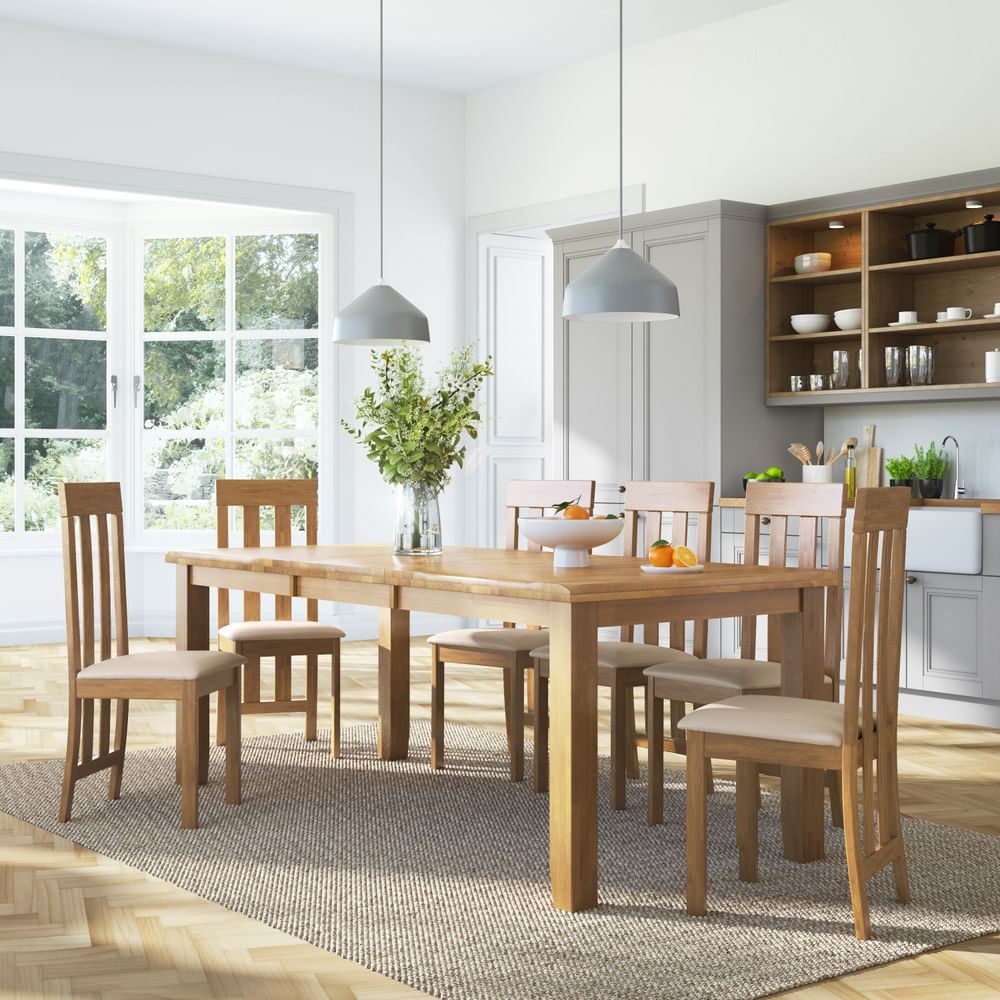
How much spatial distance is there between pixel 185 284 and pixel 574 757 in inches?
224

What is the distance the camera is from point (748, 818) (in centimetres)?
322

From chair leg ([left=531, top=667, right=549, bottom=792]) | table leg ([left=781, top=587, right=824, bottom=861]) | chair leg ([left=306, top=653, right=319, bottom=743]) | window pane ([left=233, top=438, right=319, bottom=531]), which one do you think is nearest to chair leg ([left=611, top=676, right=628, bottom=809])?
chair leg ([left=531, top=667, right=549, bottom=792])

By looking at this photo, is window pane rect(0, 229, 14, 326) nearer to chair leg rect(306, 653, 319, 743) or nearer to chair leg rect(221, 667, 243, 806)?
chair leg rect(306, 653, 319, 743)

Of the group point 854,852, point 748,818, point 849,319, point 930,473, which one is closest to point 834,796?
point 748,818

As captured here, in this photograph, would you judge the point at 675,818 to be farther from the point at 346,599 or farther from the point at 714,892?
the point at 346,599

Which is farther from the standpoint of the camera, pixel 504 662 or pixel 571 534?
pixel 504 662

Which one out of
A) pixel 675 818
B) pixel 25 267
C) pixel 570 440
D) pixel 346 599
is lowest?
pixel 675 818

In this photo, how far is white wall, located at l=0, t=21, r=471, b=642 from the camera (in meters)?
6.86

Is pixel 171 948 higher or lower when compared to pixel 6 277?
lower

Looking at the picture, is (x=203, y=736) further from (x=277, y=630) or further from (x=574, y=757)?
(x=574, y=757)

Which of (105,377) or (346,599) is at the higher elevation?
(105,377)

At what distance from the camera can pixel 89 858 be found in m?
3.42

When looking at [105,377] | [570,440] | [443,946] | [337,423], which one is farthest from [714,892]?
[105,377]

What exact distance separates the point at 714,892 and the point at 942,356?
3.37m
